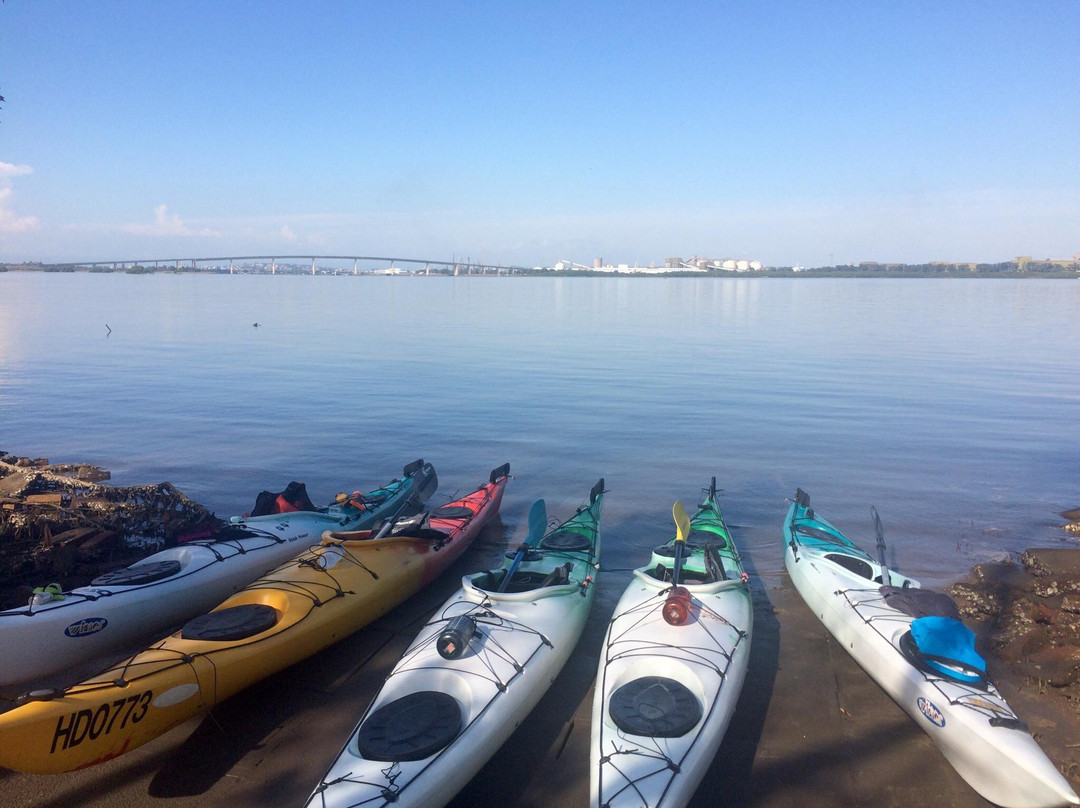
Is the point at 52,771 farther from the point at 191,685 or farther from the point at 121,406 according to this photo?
the point at 121,406

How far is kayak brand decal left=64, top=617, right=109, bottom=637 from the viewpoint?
21.3ft

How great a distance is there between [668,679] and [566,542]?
322 cm

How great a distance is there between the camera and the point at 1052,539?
10.6m

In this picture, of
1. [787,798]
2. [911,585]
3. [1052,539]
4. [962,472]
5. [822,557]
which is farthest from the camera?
[962,472]

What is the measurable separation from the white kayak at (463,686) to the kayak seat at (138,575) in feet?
10.2

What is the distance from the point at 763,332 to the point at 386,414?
2736 centimetres

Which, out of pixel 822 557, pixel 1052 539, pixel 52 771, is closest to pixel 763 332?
pixel 1052 539

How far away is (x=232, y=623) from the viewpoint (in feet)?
20.7

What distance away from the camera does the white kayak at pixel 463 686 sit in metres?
4.66

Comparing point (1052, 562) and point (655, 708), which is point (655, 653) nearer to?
point (655, 708)

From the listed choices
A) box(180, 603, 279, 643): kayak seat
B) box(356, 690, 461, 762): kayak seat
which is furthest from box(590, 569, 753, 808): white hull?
box(180, 603, 279, 643): kayak seat

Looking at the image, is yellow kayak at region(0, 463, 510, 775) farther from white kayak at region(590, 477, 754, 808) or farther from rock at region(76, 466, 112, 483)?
rock at region(76, 466, 112, 483)

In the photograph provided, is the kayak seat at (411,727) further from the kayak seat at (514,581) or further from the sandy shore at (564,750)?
the kayak seat at (514,581)

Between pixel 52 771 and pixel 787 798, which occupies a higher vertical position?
pixel 52 771
